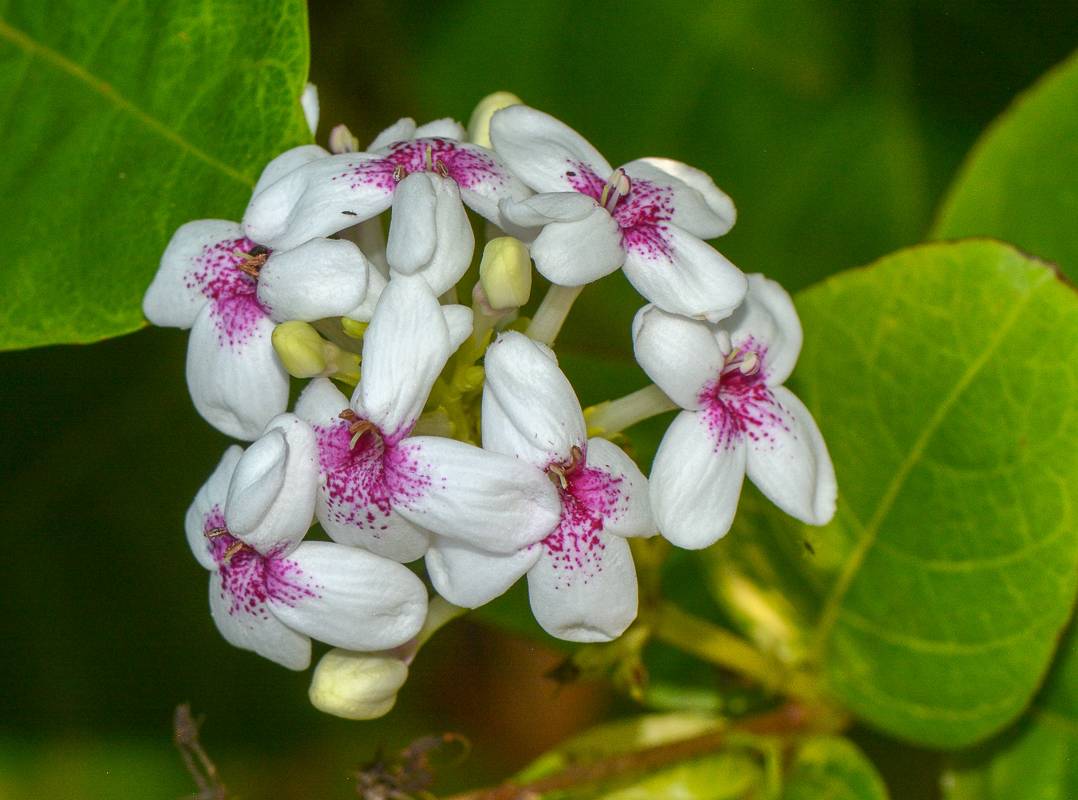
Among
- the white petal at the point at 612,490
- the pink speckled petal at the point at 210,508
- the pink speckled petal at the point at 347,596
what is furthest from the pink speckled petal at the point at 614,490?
the pink speckled petal at the point at 210,508

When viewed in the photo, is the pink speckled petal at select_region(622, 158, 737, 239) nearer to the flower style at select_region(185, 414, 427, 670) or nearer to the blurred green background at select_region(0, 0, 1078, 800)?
the flower style at select_region(185, 414, 427, 670)

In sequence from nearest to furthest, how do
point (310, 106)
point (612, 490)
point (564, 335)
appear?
point (612, 490), point (310, 106), point (564, 335)

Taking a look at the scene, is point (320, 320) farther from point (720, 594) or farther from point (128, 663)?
point (128, 663)

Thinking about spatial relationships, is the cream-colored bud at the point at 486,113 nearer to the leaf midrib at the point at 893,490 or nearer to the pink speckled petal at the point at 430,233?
the pink speckled petal at the point at 430,233

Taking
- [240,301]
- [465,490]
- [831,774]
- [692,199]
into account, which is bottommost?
[831,774]

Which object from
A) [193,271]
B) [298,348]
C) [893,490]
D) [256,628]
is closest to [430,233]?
[298,348]

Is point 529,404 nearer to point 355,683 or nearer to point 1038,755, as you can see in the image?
point 355,683

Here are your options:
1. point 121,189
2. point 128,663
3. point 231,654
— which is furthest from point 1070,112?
point 128,663
